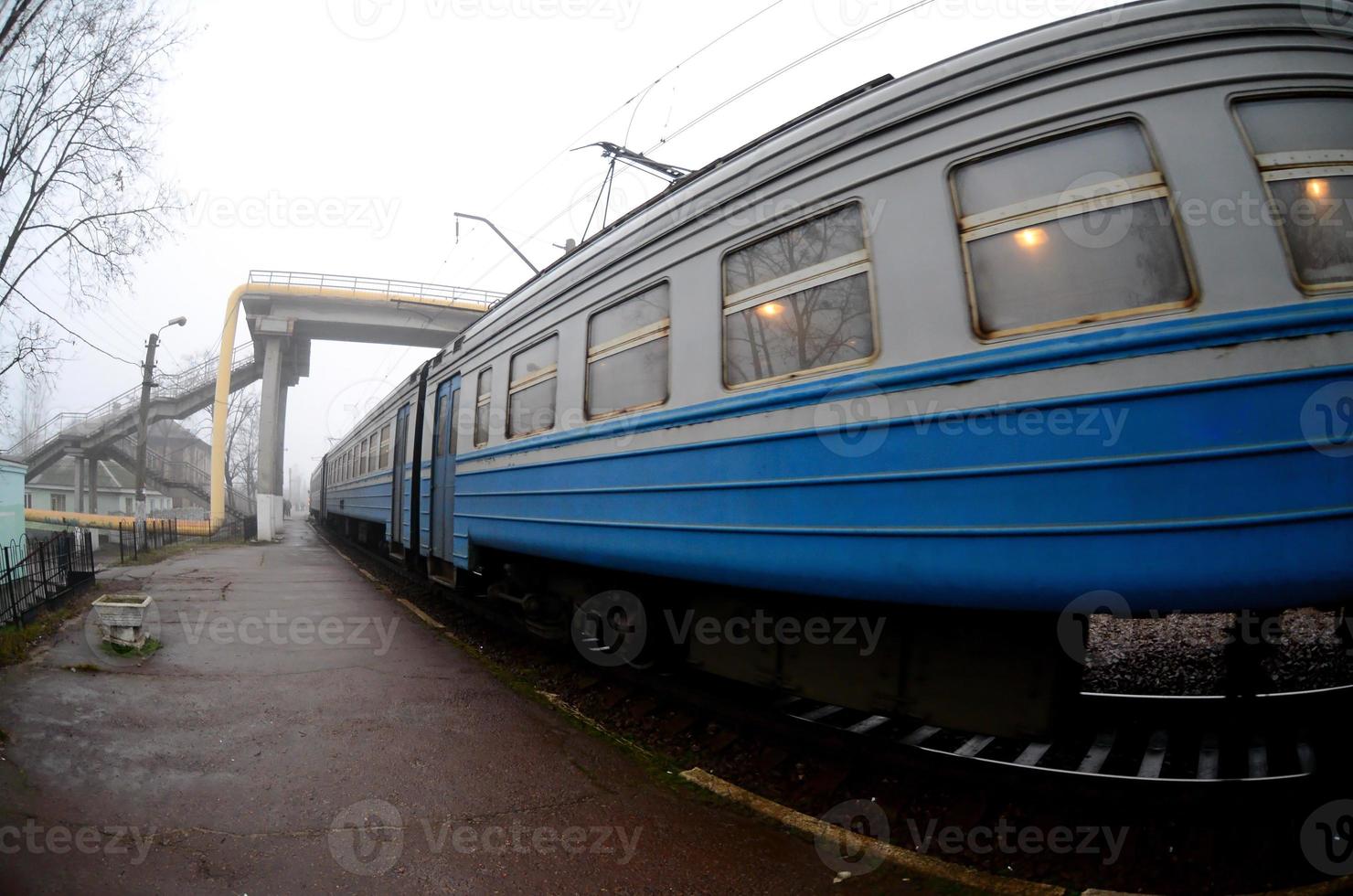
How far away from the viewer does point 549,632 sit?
19.0 feet

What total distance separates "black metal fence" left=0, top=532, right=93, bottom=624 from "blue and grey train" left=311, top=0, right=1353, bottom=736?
7303 millimetres

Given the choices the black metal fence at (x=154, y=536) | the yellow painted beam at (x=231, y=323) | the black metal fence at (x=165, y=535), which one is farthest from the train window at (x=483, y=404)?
the yellow painted beam at (x=231, y=323)

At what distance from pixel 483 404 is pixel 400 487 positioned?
4.51 meters

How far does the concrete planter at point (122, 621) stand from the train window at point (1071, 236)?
710 centimetres

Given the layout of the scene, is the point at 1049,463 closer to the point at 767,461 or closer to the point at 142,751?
the point at 767,461

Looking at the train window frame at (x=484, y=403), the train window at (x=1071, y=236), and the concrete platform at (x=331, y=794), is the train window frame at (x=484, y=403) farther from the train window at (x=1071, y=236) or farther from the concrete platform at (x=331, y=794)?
the train window at (x=1071, y=236)

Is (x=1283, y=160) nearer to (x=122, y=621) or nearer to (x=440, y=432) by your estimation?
(x=440, y=432)

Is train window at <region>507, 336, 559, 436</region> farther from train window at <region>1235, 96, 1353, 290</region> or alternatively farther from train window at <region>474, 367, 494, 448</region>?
train window at <region>1235, 96, 1353, 290</region>

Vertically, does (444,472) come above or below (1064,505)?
above

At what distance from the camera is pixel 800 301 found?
3170mm

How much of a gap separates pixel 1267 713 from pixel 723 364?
3429 mm

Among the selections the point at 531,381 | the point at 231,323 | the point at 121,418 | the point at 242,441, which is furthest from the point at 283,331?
the point at 242,441

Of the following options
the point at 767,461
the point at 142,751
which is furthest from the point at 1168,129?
the point at 142,751

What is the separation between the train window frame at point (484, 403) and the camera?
255 inches
